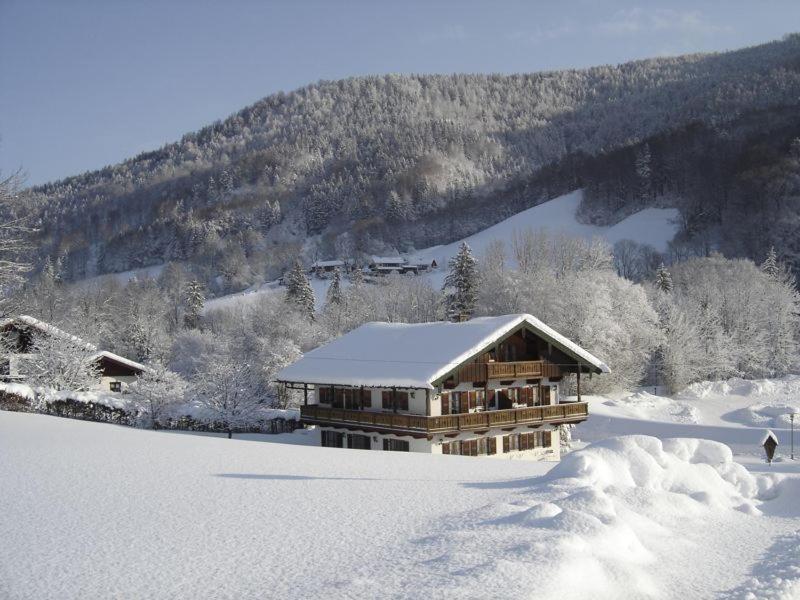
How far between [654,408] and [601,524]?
44.0 meters

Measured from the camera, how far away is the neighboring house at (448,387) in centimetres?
3075

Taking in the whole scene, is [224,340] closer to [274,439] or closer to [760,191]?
[274,439]

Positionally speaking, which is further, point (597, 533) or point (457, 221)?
point (457, 221)

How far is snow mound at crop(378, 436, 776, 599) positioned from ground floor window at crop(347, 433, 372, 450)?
57.4ft

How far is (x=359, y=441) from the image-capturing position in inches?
1344

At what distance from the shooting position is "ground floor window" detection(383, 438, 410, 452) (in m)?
31.7

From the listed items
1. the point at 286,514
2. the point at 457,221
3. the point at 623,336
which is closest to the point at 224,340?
the point at 623,336

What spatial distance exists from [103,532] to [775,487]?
15532mm

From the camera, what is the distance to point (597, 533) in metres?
11.4

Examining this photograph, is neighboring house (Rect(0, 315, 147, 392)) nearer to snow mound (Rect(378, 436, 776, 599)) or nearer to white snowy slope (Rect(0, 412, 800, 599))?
white snowy slope (Rect(0, 412, 800, 599))

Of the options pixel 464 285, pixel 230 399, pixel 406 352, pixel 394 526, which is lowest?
pixel 394 526

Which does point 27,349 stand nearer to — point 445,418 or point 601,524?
point 445,418

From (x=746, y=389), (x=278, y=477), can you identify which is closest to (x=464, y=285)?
(x=746, y=389)

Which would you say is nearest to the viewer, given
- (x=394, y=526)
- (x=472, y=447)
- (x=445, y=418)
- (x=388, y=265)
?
(x=394, y=526)
